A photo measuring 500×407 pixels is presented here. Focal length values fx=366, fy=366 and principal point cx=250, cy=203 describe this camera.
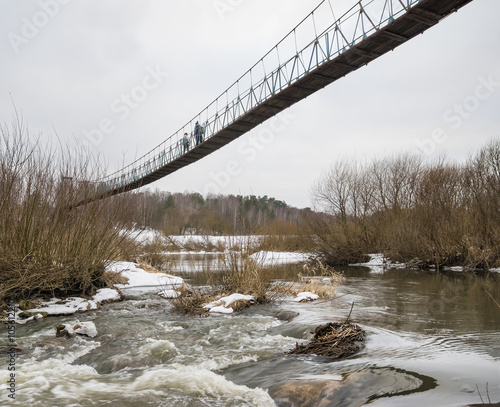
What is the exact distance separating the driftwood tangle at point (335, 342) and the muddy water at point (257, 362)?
0.58 feet

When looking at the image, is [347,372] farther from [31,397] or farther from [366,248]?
[366,248]

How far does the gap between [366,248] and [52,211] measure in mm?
18819

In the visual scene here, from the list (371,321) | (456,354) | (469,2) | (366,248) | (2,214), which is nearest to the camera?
(456,354)

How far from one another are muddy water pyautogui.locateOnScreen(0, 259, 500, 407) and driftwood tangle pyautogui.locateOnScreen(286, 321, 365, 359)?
18cm

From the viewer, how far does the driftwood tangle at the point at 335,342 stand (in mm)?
4586

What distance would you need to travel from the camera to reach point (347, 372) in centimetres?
386

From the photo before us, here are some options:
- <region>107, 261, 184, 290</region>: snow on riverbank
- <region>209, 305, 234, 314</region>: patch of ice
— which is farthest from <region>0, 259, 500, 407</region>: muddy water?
<region>107, 261, 184, 290</region>: snow on riverbank

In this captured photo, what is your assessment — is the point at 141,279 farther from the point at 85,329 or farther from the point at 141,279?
the point at 85,329

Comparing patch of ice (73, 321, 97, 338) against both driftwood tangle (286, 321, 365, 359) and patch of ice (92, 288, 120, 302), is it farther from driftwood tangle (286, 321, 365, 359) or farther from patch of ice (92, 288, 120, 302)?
driftwood tangle (286, 321, 365, 359)

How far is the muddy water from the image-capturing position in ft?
11.4

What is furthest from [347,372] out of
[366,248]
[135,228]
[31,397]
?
[366,248]

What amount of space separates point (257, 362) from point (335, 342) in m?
1.04

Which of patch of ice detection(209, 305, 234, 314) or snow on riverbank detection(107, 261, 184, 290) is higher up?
snow on riverbank detection(107, 261, 184, 290)

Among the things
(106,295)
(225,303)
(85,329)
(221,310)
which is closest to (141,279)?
(106,295)
